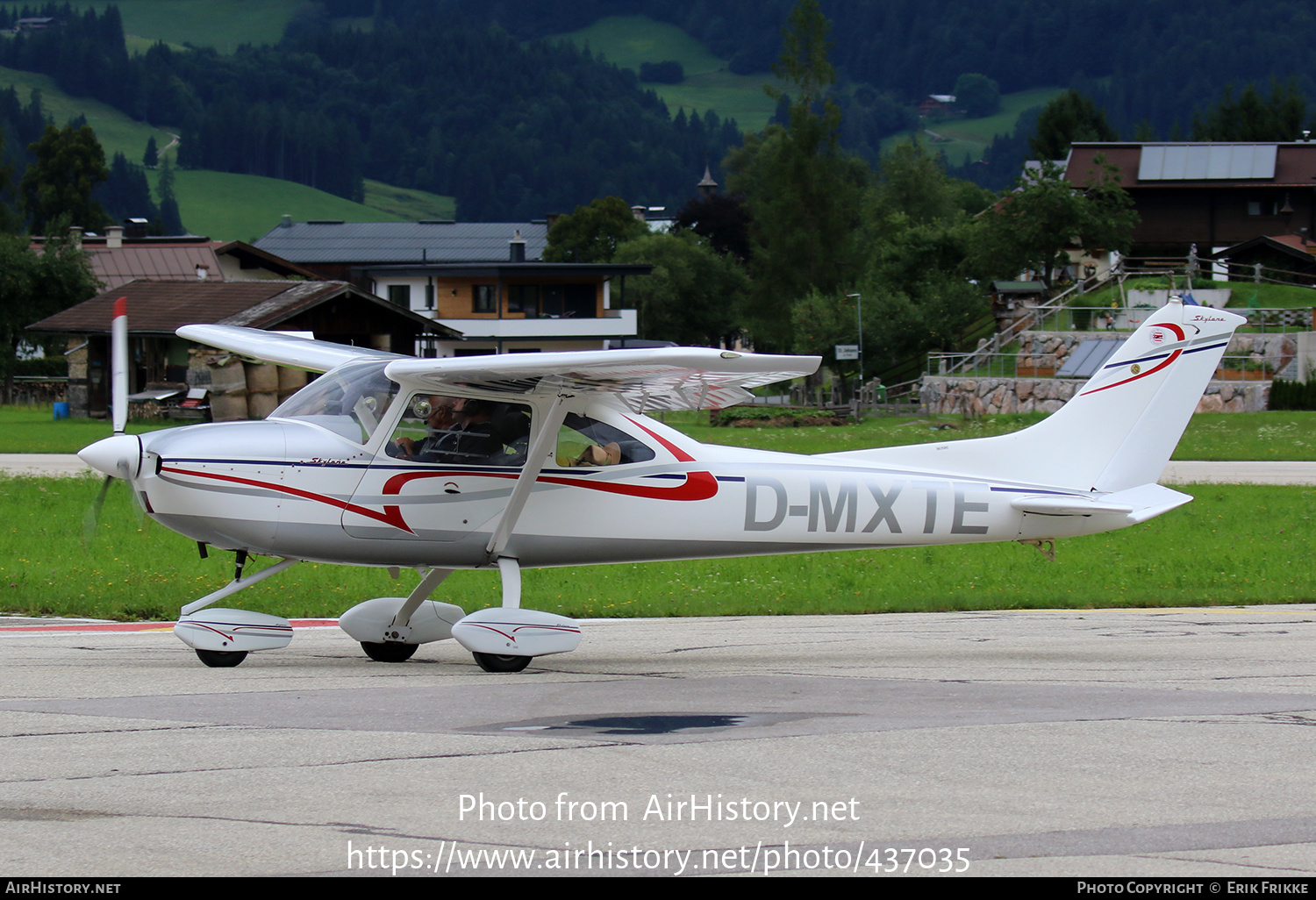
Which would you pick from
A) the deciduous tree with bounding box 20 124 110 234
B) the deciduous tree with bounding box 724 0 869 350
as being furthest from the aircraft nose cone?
the deciduous tree with bounding box 20 124 110 234

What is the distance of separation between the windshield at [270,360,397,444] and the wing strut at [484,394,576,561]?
1.08 metres

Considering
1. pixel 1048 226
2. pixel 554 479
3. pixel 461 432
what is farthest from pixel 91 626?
pixel 1048 226

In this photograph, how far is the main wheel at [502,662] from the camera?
8.82m

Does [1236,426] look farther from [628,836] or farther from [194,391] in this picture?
[628,836]

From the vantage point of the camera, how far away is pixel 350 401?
901 centimetres

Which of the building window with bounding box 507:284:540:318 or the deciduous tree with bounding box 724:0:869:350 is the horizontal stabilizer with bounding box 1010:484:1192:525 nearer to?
the deciduous tree with bounding box 724:0:869:350

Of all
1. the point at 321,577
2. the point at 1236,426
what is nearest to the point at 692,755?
the point at 321,577

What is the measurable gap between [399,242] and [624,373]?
10812 cm

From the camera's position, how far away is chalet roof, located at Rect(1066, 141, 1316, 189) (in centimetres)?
6775

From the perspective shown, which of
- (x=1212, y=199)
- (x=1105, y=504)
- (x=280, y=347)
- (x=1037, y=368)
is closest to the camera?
(x=1105, y=504)

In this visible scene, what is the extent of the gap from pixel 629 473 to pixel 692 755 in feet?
11.4

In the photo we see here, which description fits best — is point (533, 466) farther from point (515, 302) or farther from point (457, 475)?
point (515, 302)

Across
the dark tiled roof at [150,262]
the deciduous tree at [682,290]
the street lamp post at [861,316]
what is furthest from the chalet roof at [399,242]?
the street lamp post at [861,316]

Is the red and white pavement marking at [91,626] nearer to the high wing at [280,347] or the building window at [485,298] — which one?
the high wing at [280,347]
